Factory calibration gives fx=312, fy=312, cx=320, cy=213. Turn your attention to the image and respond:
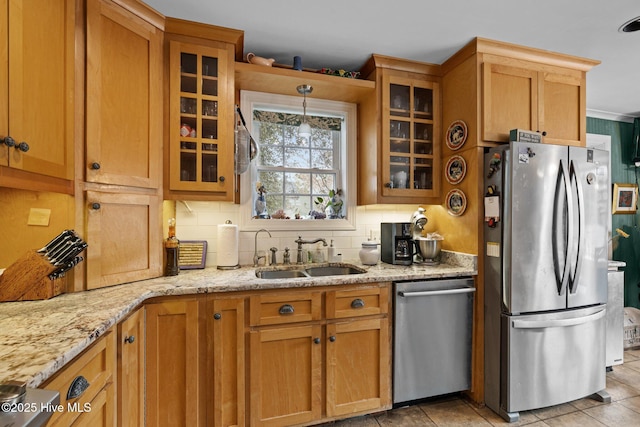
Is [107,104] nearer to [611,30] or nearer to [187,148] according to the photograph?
[187,148]

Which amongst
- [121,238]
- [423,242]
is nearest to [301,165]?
[423,242]

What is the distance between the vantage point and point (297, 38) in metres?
2.14

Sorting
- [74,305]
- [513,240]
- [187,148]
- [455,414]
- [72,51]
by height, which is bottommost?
[455,414]

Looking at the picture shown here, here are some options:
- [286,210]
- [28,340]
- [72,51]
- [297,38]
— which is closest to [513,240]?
[286,210]

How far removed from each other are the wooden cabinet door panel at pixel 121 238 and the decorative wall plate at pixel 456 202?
2.10 metres

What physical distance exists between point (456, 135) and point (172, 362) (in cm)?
242

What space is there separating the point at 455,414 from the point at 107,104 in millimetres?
2862

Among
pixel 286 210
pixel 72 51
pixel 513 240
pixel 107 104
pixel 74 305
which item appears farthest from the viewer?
pixel 286 210

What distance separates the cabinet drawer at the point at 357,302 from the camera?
193 centimetres

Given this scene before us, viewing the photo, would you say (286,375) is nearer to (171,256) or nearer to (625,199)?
(171,256)

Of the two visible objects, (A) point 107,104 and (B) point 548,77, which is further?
(B) point 548,77

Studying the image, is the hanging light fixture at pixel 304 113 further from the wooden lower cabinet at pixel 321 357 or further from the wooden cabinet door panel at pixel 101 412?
the wooden cabinet door panel at pixel 101 412

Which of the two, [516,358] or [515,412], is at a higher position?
[516,358]

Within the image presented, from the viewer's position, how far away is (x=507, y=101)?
2.28m
